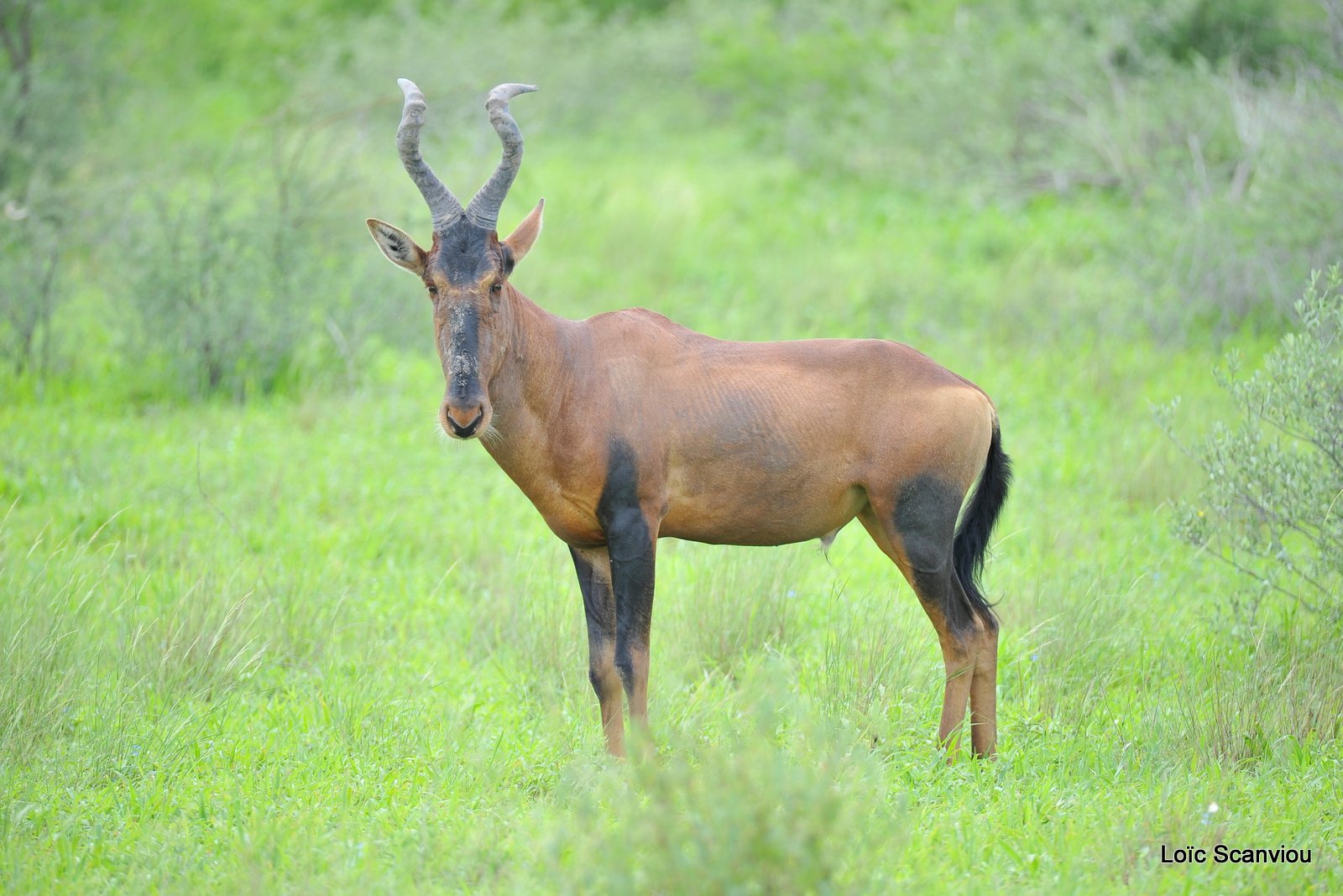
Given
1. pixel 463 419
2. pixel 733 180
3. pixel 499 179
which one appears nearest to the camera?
pixel 463 419

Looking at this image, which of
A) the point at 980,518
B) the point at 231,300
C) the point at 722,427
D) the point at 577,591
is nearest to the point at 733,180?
the point at 231,300

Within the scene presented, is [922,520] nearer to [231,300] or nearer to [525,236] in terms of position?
[525,236]

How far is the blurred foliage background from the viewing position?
10602 mm

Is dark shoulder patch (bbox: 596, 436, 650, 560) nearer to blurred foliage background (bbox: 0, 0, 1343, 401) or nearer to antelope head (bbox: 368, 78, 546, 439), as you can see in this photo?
antelope head (bbox: 368, 78, 546, 439)

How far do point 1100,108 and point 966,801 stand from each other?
11937 mm

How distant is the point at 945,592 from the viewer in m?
5.28

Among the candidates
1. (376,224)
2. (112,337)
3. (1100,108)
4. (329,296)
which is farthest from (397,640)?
(1100,108)

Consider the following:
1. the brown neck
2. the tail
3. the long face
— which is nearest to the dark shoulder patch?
the brown neck

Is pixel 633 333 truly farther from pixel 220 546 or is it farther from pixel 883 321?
pixel 883 321

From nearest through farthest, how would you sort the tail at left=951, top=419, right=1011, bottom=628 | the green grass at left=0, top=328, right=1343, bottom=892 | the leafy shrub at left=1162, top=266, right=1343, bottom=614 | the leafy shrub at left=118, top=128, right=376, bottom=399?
the green grass at left=0, top=328, right=1343, bottom=892, the tail at left=951, top=419, right=1011, bottom=628, the leafy shrub at left=1162, top=266, right=1343, bottom=614, the leafy shrub at left=118, top=128, right=376, bottom=399

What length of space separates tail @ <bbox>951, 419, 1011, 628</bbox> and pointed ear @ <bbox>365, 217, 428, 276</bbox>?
2.61 meters

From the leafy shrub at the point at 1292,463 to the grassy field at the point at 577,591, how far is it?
372 millimetres

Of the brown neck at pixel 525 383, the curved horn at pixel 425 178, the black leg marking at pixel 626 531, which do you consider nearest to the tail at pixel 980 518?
the black leg marking at pixel 626 531

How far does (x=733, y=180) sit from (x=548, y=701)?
12.3 metres
